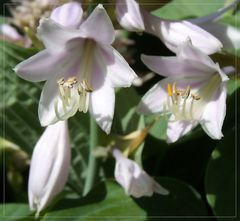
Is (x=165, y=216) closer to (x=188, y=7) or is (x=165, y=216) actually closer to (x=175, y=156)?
(x=175, y=156)

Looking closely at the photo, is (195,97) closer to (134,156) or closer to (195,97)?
(195,97)

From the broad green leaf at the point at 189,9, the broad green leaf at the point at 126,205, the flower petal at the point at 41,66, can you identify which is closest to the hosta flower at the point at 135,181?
the broad green leaf at the point at 126,205

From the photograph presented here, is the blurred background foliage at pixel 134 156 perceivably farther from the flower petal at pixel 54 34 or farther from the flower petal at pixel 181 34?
the flower petal at pixel 54 34

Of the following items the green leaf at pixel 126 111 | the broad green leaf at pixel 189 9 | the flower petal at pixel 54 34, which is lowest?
the green leaf at pixel 126 111

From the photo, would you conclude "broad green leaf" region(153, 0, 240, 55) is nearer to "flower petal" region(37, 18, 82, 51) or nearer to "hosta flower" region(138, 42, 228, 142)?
"hosta flower" region(138, 42, 228, 142)

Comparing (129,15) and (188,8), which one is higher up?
(129,15)

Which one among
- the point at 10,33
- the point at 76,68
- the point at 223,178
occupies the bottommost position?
the point at 223,178

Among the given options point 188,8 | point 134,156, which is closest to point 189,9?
point 188,8
